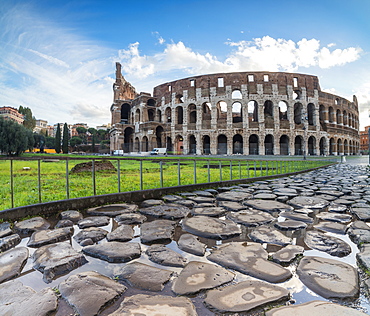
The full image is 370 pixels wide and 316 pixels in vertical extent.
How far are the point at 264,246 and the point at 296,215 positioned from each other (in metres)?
1.18

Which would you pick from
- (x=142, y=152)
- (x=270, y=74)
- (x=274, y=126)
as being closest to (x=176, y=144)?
(x=142, y=152)

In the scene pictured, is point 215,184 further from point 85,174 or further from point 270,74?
point 270,74

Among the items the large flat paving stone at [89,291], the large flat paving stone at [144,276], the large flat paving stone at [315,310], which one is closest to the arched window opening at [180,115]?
the large flat paving stone at [144,276]

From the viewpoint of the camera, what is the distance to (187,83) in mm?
35938

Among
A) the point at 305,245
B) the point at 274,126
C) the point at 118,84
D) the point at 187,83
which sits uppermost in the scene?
the point at 118,84

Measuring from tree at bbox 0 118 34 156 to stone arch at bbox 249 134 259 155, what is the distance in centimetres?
3209

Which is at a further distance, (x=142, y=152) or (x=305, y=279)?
(x=142, y=152)

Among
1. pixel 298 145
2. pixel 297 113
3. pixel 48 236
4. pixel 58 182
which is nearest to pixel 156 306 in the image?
pixel 48 236

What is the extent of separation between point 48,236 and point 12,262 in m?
0.48

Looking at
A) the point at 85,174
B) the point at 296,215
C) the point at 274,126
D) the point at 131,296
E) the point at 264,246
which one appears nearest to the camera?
the point at 131,296

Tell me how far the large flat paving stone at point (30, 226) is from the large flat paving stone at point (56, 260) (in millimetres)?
592

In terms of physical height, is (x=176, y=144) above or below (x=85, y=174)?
above

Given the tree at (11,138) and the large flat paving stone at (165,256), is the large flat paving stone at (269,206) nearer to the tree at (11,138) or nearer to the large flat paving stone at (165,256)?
the large flat paving stone at (165,256)

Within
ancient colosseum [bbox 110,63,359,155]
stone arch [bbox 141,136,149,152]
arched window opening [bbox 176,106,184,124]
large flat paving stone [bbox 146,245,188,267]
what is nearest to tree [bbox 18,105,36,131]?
ancient colosseum [bbox 110,63,359,155]
